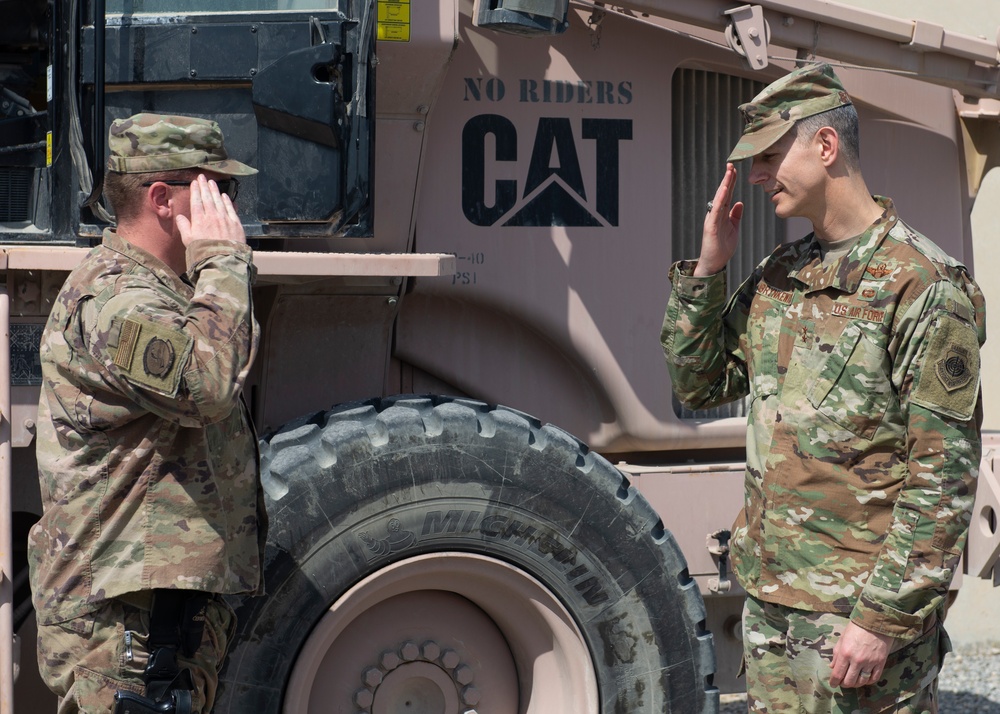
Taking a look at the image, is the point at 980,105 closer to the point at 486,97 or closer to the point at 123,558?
the point at 486,97

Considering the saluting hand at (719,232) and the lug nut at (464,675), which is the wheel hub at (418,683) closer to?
the lug nut at (464,675)

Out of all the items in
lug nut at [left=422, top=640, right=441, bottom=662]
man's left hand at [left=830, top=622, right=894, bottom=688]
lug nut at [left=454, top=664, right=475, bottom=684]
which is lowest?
lug nut at [left=454, top=664, right=475, bottom=684]

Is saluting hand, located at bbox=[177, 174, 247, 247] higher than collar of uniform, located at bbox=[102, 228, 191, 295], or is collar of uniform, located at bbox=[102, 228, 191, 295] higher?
saluting hand, located at bbox=[177, 174, 247, 247]

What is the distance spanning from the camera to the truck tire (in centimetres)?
273

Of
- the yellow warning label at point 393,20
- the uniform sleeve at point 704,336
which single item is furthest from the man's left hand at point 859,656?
the yellow warning label at point 393,20

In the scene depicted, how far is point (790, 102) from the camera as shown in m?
2.37

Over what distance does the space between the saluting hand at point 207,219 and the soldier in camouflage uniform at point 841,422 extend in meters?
0.90

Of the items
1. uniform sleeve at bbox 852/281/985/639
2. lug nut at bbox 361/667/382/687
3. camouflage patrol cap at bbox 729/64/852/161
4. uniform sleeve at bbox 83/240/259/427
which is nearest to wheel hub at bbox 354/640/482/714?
lug nut at bbox 361/667/382/687

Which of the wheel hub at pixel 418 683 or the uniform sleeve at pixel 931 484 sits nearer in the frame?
the uniform sleeve at pixel 931 484

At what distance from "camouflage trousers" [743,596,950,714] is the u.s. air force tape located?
47.7 inches

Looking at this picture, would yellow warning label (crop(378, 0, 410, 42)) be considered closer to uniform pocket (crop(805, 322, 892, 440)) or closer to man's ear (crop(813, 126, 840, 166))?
man's ear (crop(813, 126, 840, 166))

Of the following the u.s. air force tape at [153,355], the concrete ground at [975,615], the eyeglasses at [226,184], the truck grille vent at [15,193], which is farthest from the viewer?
the concrete ground at [975,615]

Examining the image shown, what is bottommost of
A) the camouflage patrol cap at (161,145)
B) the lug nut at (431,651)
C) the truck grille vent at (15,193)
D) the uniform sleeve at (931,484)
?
the lug nut at (431,651)

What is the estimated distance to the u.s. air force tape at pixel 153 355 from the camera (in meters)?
2.09
